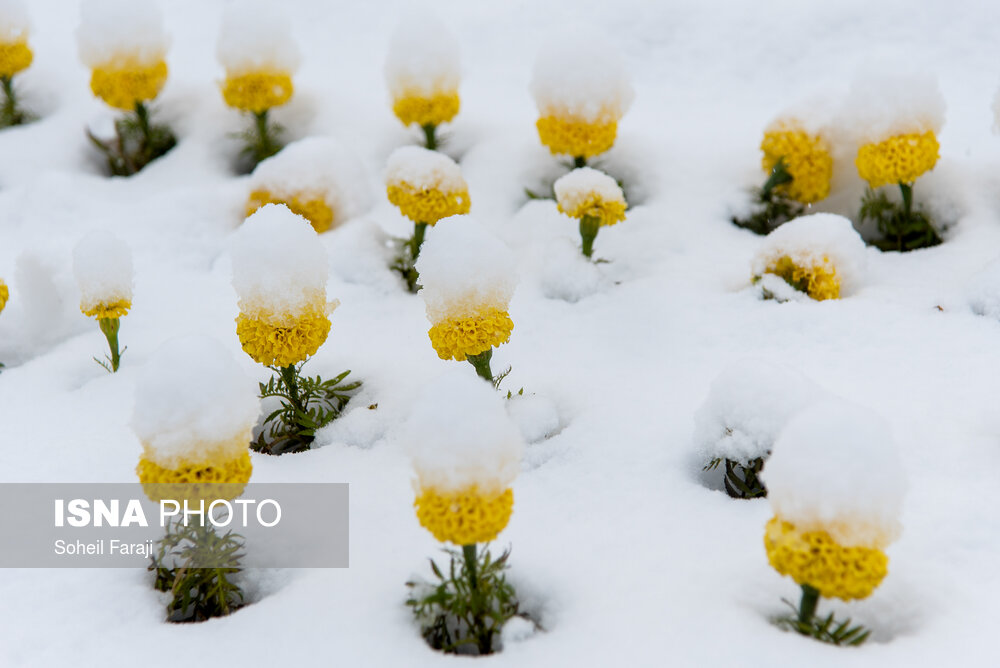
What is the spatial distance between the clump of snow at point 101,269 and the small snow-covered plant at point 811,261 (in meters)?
2.00

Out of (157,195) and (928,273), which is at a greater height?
(928,273)

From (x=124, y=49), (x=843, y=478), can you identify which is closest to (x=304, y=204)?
(x=124, y=49)

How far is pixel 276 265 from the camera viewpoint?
220 cm

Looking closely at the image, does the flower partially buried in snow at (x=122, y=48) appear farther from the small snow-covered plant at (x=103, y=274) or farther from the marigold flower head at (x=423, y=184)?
the marigold flower head at (x=423, y=184)

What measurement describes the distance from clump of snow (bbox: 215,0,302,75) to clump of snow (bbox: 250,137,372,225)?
17.1 inches

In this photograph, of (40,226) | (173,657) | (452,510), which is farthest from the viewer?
(40,226)

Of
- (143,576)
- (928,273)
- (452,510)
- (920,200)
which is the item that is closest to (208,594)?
(143,576)

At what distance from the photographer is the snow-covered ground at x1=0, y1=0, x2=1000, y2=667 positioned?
179 centimetres

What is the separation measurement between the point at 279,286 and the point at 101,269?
728 millimetres

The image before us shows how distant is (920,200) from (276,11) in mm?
2677

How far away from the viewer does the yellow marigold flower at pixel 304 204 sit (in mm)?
3375

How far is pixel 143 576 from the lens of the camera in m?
2.04

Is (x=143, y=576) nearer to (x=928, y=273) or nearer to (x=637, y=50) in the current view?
(x=928, y=273)

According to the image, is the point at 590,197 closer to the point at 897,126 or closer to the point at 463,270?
the point at 463,270
